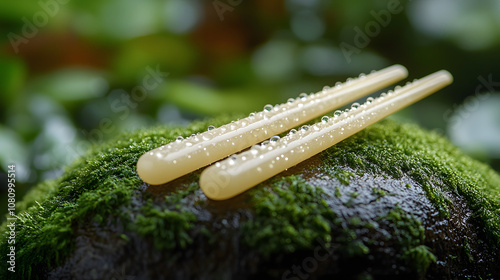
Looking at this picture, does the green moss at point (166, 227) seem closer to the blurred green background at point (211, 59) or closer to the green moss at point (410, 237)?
the green moss at point (410, 237)

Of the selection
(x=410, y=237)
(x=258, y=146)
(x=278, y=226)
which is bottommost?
(x=410, y=237)

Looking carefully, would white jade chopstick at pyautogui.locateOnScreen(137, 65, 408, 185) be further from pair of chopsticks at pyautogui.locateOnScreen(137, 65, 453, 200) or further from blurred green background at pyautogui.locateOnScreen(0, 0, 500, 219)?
blurred green background at pyautogui.locateOnScreen(0, 0, 500, 219)

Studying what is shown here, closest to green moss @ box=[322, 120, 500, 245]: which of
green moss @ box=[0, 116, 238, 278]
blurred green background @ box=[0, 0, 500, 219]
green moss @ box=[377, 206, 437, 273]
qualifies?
green moss @ box=[377, 206, 437, 273]

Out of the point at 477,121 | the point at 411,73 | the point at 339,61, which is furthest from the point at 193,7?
the point at 477,121

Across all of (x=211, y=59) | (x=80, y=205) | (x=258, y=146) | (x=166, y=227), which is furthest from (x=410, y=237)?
(x=211, y=59)

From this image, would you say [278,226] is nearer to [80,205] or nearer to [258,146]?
[258,146]

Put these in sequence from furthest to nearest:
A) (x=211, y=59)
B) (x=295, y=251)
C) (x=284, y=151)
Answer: (x=211, y=59)
(x=284, y=151)
(x=295, y=251)
